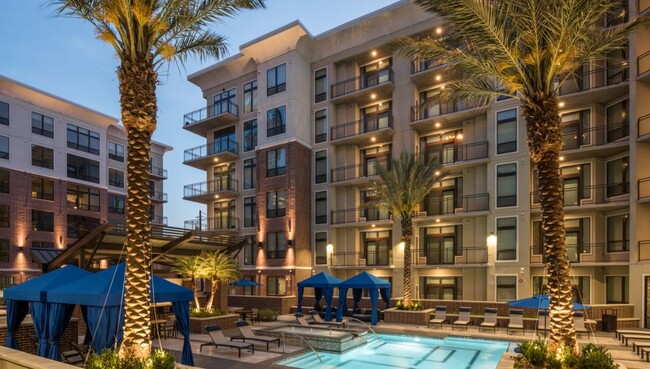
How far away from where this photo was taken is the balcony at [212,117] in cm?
3419

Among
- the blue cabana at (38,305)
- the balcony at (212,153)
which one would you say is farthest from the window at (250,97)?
the blue cabana at (38,305)

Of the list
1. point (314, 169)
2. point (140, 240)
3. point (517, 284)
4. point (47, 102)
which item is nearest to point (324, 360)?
point (140, 240)

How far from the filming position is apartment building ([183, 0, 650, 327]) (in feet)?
71.8

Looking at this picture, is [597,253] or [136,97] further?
[597,253]

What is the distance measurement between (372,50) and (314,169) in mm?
9605

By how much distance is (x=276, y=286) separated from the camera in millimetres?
29719

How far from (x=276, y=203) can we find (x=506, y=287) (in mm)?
16052

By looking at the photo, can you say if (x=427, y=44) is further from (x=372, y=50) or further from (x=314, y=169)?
(x=314, y=169)

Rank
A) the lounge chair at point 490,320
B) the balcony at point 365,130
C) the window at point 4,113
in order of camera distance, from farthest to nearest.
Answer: the window at point 4,113, the balcony at point 365,130, the lounge chair at point 490,320

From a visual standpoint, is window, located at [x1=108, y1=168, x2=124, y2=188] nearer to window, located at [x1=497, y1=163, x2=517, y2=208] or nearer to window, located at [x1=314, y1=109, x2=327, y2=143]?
window, located at [x1=314, y1=109, x2=327, y2=143]

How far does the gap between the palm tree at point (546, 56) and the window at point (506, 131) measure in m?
13.8

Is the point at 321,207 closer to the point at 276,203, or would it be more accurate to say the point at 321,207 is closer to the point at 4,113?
the point at 276,203

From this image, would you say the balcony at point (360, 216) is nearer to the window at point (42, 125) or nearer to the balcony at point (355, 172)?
the balcony at point (355, 172)

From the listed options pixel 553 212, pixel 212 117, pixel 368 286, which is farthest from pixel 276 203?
pixel 553 212
